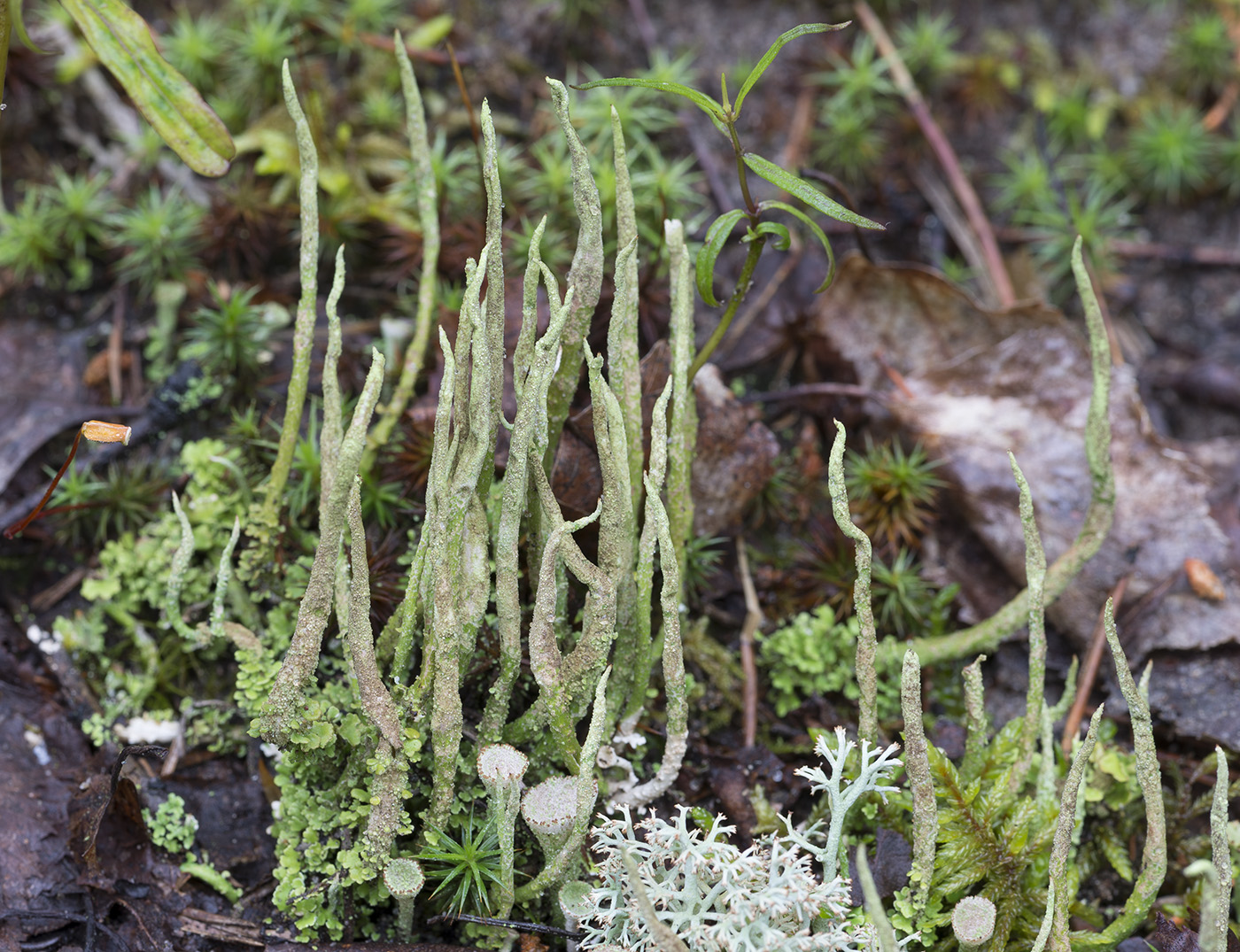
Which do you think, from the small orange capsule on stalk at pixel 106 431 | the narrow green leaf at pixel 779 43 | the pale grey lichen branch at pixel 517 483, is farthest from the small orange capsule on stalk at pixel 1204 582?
the small orange capsule on stalk at pixel 106 431

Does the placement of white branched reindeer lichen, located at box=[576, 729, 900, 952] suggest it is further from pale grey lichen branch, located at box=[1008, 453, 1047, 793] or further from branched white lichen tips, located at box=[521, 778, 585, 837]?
pale grey lichen branch, located at box=[1008, 453, 1047, 793]

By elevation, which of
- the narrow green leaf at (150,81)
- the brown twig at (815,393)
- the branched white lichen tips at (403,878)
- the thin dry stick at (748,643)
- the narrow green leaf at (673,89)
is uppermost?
the narrow green leaf at (150,81)

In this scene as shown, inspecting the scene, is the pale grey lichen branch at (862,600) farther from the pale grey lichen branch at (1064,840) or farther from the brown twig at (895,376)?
the brown twig at (895,376)

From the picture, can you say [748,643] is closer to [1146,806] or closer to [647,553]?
[647,553]

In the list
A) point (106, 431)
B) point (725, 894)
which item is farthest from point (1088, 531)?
point (106, 431)

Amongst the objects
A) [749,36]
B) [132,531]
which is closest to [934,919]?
[132,531]

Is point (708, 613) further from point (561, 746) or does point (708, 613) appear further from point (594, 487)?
point (561, 746)

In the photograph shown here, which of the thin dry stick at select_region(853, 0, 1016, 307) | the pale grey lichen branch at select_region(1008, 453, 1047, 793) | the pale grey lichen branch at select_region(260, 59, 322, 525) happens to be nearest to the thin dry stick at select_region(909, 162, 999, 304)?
the thin dry stick at select_region(853, 0, 1016, 307)
